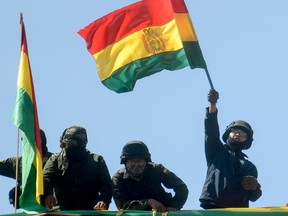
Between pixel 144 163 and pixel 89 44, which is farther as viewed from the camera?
pixel 89 44

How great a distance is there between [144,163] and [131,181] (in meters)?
0.25

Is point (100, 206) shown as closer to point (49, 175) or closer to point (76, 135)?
point (49, 175)

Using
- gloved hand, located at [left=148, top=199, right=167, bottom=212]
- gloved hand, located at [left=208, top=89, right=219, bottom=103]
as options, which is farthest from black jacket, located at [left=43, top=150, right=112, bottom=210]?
gloved hand, located at [left=208, top=89, right=219, bottom=103]

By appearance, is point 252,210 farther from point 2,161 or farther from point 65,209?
point 2,161

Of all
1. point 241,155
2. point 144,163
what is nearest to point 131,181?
point 144,163

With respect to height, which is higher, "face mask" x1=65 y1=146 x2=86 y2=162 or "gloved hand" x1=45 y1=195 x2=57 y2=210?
"face mask" x1=65 y1=146 x2=86 y2=162

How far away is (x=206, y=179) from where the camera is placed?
51.8 feet

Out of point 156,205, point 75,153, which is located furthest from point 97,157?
point 156,205

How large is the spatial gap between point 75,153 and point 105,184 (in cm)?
54

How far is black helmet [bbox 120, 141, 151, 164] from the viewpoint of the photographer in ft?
51.9

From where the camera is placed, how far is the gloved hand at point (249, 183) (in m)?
15.8

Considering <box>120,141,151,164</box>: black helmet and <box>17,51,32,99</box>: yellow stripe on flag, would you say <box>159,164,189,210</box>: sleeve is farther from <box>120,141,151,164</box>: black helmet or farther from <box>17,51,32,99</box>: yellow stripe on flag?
<box>17,51,32,99</box>: yellow stripe on flag

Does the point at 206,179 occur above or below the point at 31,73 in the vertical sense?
below

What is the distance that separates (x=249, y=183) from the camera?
15.8 metres
